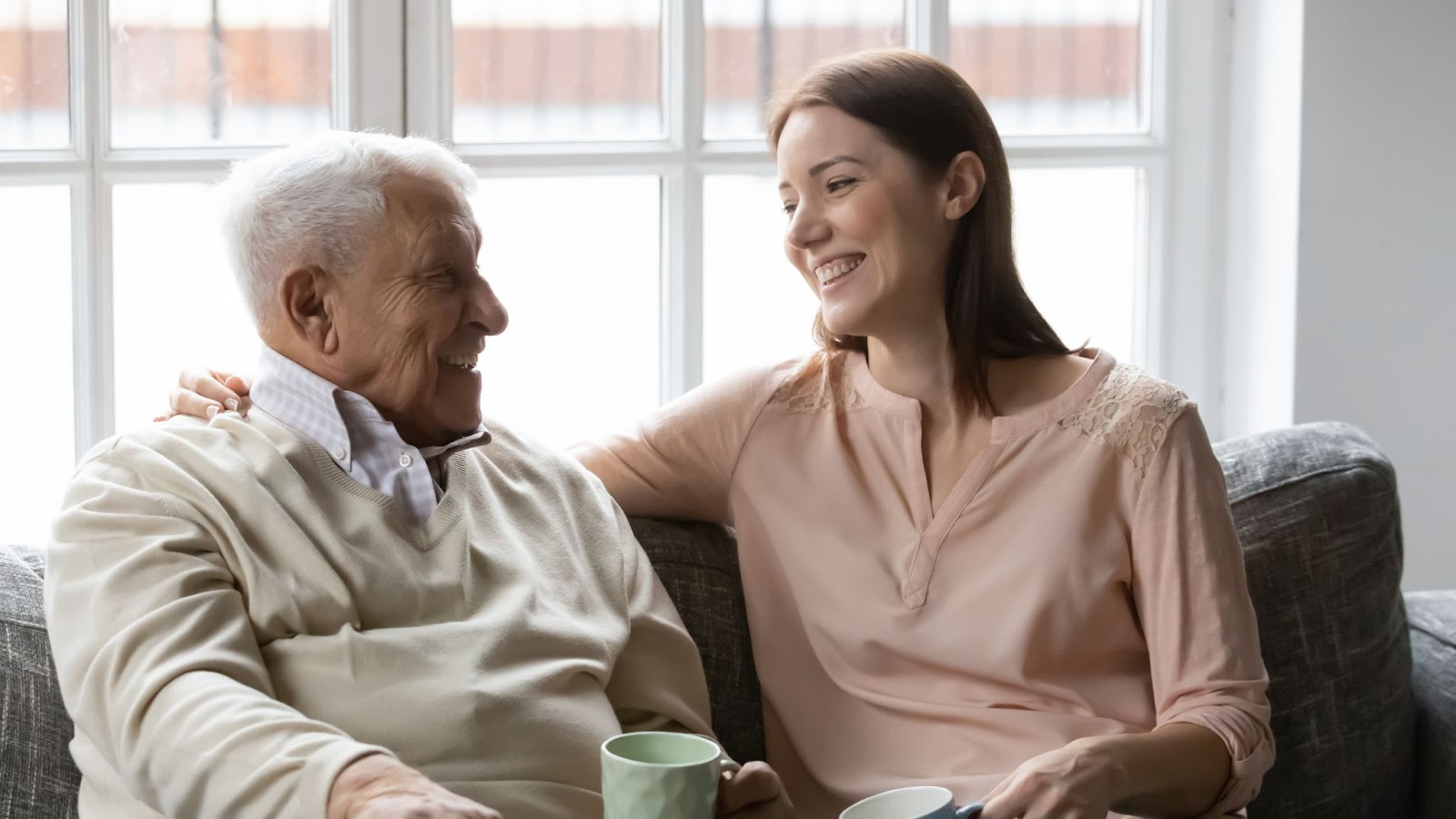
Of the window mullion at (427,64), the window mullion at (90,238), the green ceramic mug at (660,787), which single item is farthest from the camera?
the window mullion at (427,64)

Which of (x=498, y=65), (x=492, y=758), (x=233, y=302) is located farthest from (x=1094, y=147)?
(x=492, y=758)

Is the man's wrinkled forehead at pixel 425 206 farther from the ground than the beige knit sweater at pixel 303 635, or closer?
farther from the ground

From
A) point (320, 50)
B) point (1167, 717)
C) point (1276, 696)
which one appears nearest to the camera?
point (1167, 717)

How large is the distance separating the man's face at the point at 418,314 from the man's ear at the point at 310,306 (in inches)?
0.4

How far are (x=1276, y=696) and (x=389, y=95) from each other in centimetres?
165

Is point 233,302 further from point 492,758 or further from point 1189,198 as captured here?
point 1189,198

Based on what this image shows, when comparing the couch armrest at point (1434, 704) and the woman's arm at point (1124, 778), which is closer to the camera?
the woman's arm at point (1124, 778)

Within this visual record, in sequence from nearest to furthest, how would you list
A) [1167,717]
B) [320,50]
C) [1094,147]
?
[1167,717] < [320,50] < [1094,147]

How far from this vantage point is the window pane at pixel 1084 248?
9.10ft

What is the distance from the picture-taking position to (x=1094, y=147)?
8.96ft

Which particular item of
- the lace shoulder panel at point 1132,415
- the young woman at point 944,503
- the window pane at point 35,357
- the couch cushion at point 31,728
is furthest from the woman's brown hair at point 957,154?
the window pane at point 35,357

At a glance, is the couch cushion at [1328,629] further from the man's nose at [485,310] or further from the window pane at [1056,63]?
the man's nose at [485,310]

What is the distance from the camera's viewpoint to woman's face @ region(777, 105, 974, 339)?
1.78 meters

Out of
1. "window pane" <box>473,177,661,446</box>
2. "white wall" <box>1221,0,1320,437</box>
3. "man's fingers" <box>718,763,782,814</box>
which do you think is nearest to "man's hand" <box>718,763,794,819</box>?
"man's fingers" <box>718,763,782,814</box>
